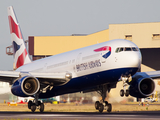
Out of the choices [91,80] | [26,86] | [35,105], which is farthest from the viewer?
[35,105]

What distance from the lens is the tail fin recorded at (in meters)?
42.8

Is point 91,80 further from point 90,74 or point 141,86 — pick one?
point 141,86

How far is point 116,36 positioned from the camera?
76125 mm

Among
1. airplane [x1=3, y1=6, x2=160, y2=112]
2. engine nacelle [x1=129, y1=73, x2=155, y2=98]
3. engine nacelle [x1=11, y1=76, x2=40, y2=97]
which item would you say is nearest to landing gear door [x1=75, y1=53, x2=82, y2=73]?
airplane [x1=3, y1=6, x2=160, y2=112]

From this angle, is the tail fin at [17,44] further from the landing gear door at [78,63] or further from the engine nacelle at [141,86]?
the engine nacelle at [141,86]

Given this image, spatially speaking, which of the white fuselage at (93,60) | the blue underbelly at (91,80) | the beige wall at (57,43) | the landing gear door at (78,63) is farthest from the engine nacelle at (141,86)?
the beige wall at (57,43)

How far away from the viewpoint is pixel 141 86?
107ft

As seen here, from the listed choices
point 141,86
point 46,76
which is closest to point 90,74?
point 46,76

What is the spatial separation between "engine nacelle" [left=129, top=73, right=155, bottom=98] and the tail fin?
48.6 feet

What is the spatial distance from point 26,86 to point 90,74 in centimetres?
556

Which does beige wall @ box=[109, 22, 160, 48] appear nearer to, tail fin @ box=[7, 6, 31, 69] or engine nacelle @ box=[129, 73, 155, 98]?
tail fin @ box=[7, 6, 31, 69]

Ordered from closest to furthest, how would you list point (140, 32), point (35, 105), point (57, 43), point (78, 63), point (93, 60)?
point (93, 60), point (78, 63), point (35, 105), point (140, 32), point (57, 43)

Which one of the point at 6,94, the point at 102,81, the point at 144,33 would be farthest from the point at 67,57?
the point at 144,33

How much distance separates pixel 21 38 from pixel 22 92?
49.2ft
